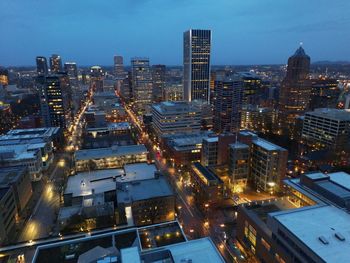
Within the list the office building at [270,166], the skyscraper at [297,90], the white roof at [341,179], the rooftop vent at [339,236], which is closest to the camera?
the rooftop vent at [339,236]

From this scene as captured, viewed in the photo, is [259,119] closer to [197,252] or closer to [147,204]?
[147,204]

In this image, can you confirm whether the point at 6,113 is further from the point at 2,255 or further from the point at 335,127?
the point at 335,127

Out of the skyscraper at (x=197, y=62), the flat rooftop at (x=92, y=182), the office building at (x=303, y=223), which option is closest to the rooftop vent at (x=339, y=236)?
the office building at (x=303, y=223)

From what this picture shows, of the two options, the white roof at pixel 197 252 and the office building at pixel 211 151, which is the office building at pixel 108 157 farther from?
the white roof at pixel 197 252

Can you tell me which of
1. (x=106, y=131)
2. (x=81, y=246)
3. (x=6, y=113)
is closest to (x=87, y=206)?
(x=81, y=246)

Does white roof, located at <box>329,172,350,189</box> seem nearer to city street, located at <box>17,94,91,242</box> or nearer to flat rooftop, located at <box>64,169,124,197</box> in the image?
flat rooftop, located at <box>64,169,124,197</box>

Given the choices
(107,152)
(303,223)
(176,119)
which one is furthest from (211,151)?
(303,223)
